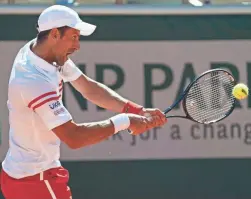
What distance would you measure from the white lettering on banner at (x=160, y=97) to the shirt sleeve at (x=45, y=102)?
253cm

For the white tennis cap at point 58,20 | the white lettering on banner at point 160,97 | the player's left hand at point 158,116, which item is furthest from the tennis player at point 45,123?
the white lettering on banner at point 160,97

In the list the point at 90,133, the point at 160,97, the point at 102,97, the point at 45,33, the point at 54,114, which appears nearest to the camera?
the point at 54,114

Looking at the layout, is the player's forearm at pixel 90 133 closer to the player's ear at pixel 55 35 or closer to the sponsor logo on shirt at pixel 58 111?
the sponsor logo on shirt at pixel 58 111

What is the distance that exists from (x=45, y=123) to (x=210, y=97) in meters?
1.66

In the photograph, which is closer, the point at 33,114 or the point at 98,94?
the point at 33,114

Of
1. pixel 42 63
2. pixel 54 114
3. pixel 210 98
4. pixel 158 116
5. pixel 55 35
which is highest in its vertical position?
pixel 55 35

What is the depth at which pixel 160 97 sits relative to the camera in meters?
6.72

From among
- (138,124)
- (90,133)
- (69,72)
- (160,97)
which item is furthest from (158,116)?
(160,97)

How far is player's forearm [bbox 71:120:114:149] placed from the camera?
4168 millimetres

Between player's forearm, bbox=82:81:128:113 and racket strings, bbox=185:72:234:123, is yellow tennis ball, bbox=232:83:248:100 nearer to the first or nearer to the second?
racket strings, bbox=185:72:234:123

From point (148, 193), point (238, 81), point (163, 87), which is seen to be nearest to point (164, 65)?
point (163, 87)

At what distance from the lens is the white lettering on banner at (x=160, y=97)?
668cm

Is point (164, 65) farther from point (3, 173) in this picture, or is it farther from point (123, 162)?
point (3, 173)

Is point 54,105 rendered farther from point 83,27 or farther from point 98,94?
point 98,94
